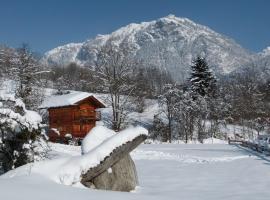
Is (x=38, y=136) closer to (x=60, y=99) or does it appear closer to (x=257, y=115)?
(x=60, y=99)

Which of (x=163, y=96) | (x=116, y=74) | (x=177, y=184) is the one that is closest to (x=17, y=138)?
(x=177, y=184)

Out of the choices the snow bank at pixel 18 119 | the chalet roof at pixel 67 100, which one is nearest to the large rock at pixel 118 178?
the snow bank at pixel 18 119

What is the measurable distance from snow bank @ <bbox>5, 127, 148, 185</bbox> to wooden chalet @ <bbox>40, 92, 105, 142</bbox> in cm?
3967

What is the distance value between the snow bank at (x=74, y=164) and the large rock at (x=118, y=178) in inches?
19.2

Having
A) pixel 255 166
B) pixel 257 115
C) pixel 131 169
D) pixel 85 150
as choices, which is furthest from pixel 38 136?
pixel 257 115

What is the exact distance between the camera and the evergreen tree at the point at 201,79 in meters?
70.8

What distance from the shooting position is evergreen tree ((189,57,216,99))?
70.8 m

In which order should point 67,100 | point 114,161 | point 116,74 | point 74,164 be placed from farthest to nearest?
point 67,100 → point 116,74 → point 114,161 → point 74,164

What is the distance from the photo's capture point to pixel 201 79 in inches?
2820

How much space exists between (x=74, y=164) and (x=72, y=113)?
41851mm

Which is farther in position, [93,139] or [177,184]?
[177,184]

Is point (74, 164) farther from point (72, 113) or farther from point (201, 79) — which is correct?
point (201, 79)

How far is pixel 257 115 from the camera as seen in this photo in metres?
78.8

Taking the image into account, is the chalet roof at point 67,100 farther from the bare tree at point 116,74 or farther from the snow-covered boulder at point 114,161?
the snow-covered boulder at point 114,161
